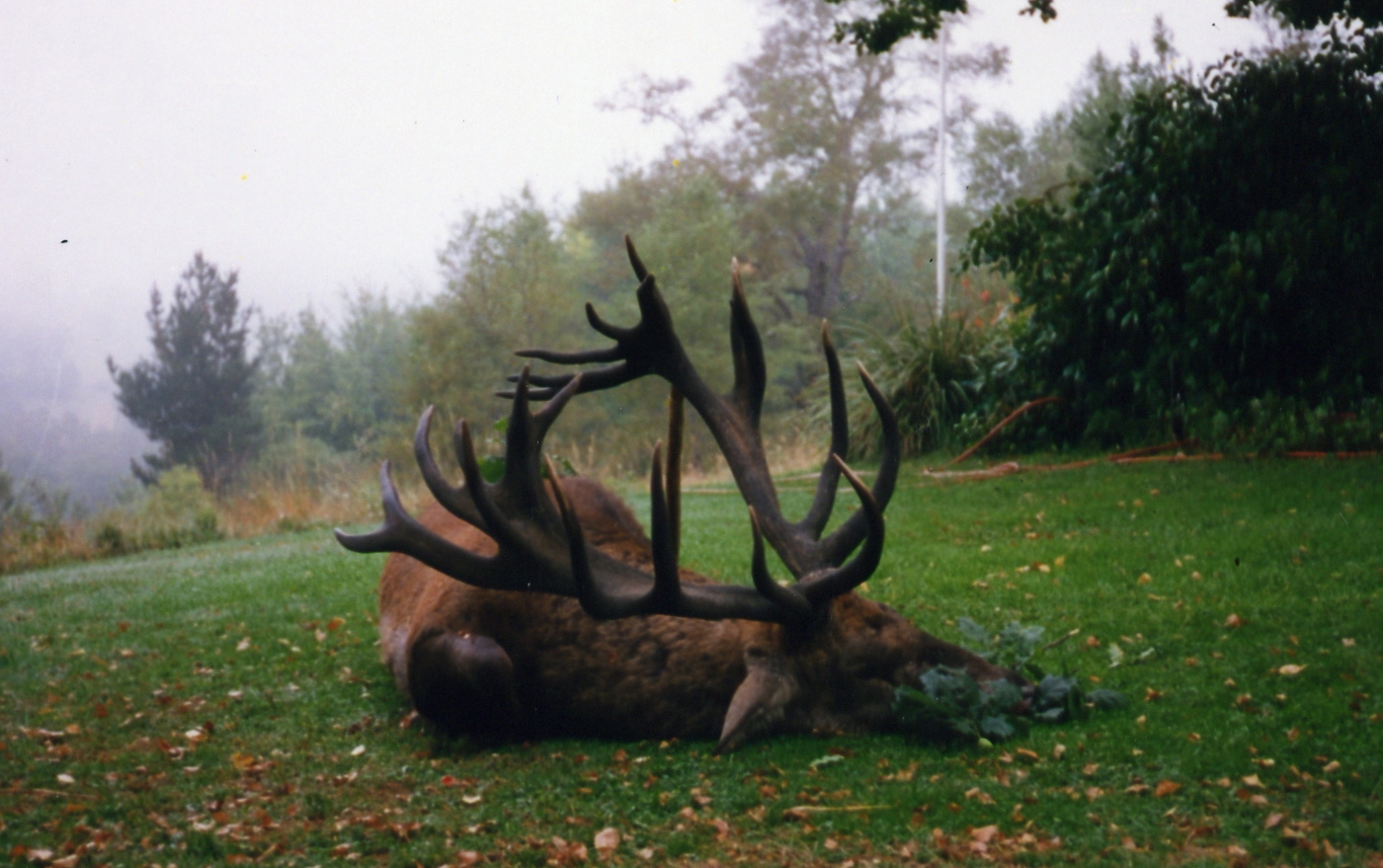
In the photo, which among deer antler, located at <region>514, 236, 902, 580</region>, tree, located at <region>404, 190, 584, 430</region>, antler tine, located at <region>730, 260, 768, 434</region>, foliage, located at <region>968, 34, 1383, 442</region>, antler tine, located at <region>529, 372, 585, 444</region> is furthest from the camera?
tree, located at <region>404, 190, 584, 430</region>

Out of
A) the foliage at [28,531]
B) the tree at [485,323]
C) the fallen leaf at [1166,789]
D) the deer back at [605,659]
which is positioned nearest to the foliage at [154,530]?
the foliage at [28,531]

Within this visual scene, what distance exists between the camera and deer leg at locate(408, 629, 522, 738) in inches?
142

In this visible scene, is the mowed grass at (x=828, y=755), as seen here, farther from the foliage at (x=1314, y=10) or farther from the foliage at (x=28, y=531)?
the foliage at (x=28, y=531)

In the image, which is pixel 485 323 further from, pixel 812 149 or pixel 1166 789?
pixel 1166 789

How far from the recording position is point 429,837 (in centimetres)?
296

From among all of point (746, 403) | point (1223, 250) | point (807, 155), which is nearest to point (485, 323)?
point (807, 155)

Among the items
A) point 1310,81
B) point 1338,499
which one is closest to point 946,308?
point 1310,81

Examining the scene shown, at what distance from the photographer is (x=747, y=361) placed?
13.4 ft

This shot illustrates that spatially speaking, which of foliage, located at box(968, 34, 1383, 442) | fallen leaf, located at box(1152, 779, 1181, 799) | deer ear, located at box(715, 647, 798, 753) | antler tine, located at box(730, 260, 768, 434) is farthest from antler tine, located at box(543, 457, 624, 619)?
foliage, located at box(968, 34, 1383, 442)

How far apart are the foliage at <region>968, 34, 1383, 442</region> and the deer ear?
6288 millimetres

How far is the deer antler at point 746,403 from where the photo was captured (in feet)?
12.1

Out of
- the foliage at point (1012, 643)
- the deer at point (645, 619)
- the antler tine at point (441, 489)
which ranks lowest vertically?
the foliage at point (1012, 643)

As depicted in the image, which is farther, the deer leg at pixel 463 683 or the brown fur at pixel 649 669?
the deer leg at pixel 463 683

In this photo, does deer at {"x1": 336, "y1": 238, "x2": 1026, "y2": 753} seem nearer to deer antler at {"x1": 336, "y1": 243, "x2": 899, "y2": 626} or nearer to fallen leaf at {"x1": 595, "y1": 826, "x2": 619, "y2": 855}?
deer antler at {"x1": 336, "y1": 243, "x2": 899, "y2": 626}
